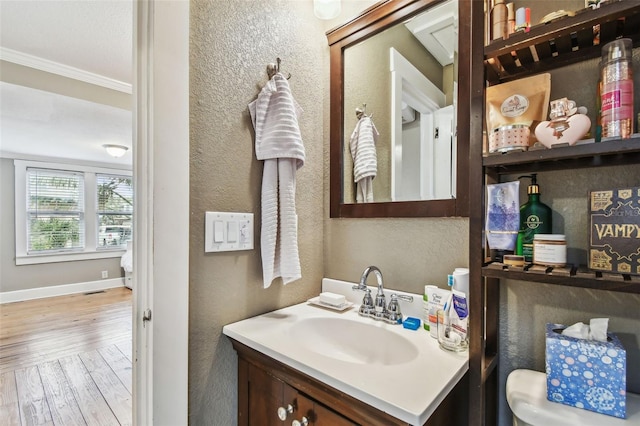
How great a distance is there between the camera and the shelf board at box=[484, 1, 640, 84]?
58 centimetres

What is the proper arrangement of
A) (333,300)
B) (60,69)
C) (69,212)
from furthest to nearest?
(69,212) → (60,69) → (333,300)

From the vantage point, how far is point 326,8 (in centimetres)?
123

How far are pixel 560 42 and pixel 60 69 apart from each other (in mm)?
3063

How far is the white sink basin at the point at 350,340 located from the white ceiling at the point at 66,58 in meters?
1.94

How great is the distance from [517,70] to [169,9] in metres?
0.97

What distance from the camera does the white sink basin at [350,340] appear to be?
93 cm

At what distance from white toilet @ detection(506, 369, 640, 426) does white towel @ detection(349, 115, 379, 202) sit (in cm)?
72

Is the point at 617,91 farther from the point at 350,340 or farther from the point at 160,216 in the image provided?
the point at 160,216

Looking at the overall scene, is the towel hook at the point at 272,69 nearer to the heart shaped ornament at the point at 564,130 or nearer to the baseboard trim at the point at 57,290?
the heart shaped ornament at the point at 564,130

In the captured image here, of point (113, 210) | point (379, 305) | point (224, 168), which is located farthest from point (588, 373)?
point (113, 210)

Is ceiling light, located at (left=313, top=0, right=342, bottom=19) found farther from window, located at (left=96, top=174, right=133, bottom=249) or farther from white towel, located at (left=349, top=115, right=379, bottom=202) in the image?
window, located at (left=96, top=174, right=133, bottom=249)

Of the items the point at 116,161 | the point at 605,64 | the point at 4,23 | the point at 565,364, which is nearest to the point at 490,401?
the point at 565,364

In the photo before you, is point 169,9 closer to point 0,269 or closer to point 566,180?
point 566,180

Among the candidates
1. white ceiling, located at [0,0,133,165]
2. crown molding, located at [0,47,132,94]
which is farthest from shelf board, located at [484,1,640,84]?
crown molding, located at [0,47,132,94]
